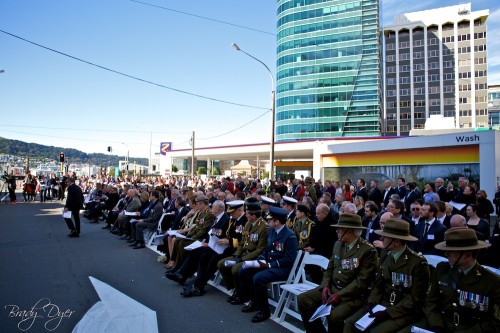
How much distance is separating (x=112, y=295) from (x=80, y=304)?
21.5 inches

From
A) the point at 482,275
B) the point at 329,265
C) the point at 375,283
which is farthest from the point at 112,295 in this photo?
the point at 482,275

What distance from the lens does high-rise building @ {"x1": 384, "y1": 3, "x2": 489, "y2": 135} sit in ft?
295

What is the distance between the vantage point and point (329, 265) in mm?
4789

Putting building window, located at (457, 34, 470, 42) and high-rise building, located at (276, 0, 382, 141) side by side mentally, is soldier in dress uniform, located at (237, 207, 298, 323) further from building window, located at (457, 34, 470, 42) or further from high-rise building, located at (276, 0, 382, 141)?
building window, located at (457, 34, 470, 42)

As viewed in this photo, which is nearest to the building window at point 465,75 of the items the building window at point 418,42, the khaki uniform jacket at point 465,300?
the building window at point 418,42

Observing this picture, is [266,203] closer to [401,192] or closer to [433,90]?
[401,192]

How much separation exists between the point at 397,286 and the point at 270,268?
2.18 metres

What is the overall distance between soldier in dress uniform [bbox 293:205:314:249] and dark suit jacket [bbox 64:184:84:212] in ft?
27.0

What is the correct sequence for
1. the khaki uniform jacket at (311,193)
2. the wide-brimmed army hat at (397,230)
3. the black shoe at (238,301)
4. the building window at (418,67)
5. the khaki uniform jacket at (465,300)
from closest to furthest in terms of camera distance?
the khaki uniform jacket at (465,300) → the wide-brimmed army hat at (397,230) → the black shoe at (238,301) → the khaki uniform jacket at (311,193) → the building window at (418,67)

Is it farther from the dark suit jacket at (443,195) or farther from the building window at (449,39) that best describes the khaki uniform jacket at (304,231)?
the building window at (449,39)

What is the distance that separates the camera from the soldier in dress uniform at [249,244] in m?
6.33

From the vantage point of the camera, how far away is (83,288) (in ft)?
22.0

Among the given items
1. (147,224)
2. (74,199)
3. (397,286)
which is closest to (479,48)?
(147,224)

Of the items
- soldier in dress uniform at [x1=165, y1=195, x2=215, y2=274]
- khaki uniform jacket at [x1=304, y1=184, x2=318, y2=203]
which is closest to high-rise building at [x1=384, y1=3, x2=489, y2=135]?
khaki uniform jacket at [x1=304, y1=184, x2=318, y2=203]
